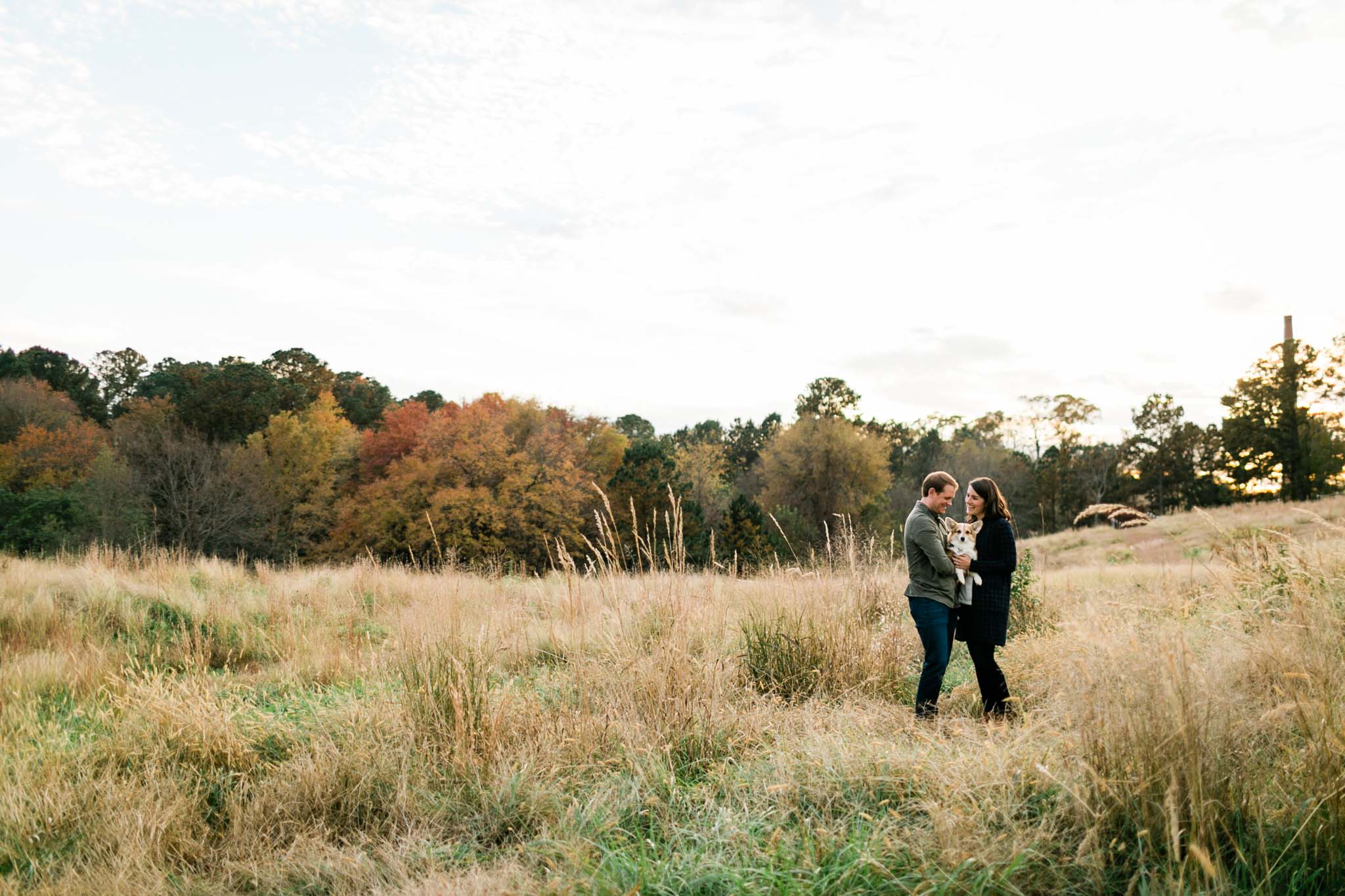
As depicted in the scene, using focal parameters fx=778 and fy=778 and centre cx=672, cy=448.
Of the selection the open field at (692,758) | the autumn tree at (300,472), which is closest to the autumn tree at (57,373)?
the autumn tree at (300,472)

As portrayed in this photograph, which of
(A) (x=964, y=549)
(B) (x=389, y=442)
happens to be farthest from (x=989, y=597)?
(B) (x=389, y=442)

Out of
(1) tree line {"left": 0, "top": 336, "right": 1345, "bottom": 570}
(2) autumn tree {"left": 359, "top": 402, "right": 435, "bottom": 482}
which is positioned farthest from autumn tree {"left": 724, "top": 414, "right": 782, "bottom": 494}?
(2) autumn tree {"left": 359, "top": 402, "right": 435, "bottom": 482}

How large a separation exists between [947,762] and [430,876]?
6.94 feet

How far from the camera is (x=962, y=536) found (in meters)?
5.43

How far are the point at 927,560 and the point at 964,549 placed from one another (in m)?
0.26

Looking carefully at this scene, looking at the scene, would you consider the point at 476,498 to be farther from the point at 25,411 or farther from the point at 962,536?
the point at 25,411

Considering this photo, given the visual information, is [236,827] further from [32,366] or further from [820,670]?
[32,366]

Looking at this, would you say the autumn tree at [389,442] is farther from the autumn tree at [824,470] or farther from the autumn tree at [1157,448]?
the autumn tree at [1157,448]

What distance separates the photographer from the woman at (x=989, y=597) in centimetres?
523

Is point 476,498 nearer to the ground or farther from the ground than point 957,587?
farther from the ground

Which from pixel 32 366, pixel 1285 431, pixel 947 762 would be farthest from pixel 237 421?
pixel 1285 431

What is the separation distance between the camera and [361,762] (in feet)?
12.6

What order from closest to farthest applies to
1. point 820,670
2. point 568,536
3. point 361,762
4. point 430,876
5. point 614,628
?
point 430,876 < point 361,762 < point 614,628 < point 820,670 < point 568,536

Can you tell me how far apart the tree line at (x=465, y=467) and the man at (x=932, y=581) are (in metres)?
13.1
